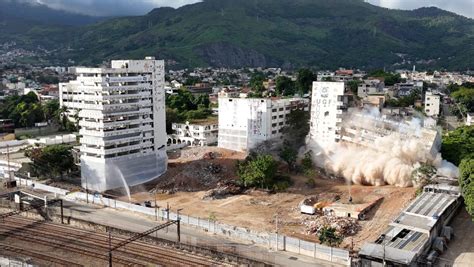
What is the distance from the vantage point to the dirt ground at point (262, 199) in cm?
4147

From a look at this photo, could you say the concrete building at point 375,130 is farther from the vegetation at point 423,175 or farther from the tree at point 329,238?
the tree at point 329,238

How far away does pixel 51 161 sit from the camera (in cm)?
5744

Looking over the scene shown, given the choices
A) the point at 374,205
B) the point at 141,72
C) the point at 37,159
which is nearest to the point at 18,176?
the point at 37,159

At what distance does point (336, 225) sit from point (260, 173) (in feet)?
43.0

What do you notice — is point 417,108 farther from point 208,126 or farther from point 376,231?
point 376,231

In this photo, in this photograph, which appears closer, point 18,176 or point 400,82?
point 18,176

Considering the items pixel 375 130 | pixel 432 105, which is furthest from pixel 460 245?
pixel 432 105

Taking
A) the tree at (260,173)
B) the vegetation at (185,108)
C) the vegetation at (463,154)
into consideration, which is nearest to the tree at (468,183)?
the vegetation at (463,154)

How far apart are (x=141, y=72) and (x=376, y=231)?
105ft

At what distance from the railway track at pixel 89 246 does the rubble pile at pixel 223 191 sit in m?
15.1

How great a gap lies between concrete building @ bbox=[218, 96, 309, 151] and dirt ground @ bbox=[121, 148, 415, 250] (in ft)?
15.9

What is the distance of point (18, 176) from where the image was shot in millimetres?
57844

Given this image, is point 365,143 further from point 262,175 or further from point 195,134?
point 195,134

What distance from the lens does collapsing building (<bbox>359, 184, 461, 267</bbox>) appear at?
30609 millimetres
